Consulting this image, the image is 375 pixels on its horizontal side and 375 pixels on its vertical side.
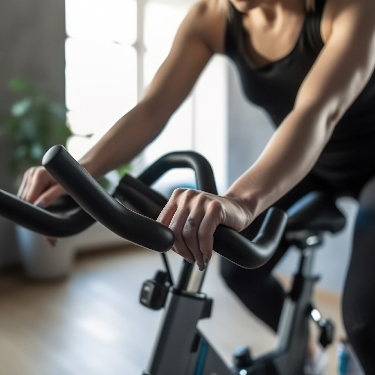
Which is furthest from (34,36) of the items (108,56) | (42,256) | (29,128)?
(42,256)

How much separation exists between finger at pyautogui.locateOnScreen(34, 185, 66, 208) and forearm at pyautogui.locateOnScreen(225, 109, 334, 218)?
0.25 meters

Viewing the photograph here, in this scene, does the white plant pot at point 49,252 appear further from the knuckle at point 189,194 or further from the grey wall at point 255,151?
the knuckle at point 189,194

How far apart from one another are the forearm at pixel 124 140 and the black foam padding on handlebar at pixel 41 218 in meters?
0.07

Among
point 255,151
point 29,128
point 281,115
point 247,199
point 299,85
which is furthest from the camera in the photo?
point 255,151

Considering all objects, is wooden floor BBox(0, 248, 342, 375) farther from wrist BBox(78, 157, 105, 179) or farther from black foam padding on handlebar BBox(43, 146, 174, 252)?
black foam padding on handlebar BBox(43, 146, 174, 252)

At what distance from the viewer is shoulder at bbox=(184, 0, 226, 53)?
0.79 m

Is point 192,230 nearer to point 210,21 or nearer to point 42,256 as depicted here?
point 210,21

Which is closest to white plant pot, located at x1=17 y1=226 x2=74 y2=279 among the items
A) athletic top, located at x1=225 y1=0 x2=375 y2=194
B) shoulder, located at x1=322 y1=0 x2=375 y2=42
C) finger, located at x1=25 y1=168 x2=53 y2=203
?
athletic top, located at x1=225 y1=0 x2=375 y2=194

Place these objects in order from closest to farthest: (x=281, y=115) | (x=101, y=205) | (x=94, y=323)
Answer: (x=101, y=205) → (x=281, y=115) → (x=94, y=323)

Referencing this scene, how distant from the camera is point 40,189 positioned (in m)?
0.63

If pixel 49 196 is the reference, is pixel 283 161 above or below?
above

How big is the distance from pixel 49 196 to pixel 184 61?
1.01 ft

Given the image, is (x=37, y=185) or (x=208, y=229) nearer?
(x=208, y=229)

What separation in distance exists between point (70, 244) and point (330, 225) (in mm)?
1913
